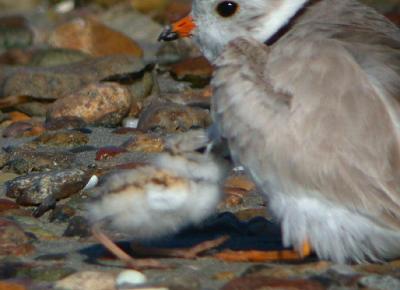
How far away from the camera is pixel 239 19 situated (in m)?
5.39

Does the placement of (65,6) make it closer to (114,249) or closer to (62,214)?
(62,214)

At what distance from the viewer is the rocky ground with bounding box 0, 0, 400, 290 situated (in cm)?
457

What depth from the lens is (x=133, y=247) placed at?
16.0ft

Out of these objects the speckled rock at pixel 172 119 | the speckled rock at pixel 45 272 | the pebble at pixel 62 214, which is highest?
the speckled rock at pixel 45 272

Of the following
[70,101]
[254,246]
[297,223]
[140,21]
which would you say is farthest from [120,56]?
[297,223]

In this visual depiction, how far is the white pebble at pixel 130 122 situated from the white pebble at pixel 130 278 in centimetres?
279

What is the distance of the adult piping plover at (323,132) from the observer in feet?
14.8

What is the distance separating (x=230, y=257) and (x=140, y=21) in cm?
576

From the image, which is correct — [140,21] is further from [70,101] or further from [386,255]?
[386,255]

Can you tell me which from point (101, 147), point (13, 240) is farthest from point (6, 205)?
point (101, 147)

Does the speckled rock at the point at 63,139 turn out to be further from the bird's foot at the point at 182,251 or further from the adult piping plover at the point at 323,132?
the adult piping plover at the point at 323,132

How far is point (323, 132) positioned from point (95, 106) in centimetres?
296

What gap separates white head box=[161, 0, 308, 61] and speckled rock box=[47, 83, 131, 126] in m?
1.84

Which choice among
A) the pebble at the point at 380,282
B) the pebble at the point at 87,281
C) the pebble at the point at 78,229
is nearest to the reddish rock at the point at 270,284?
the pebble at the point at 380,282
